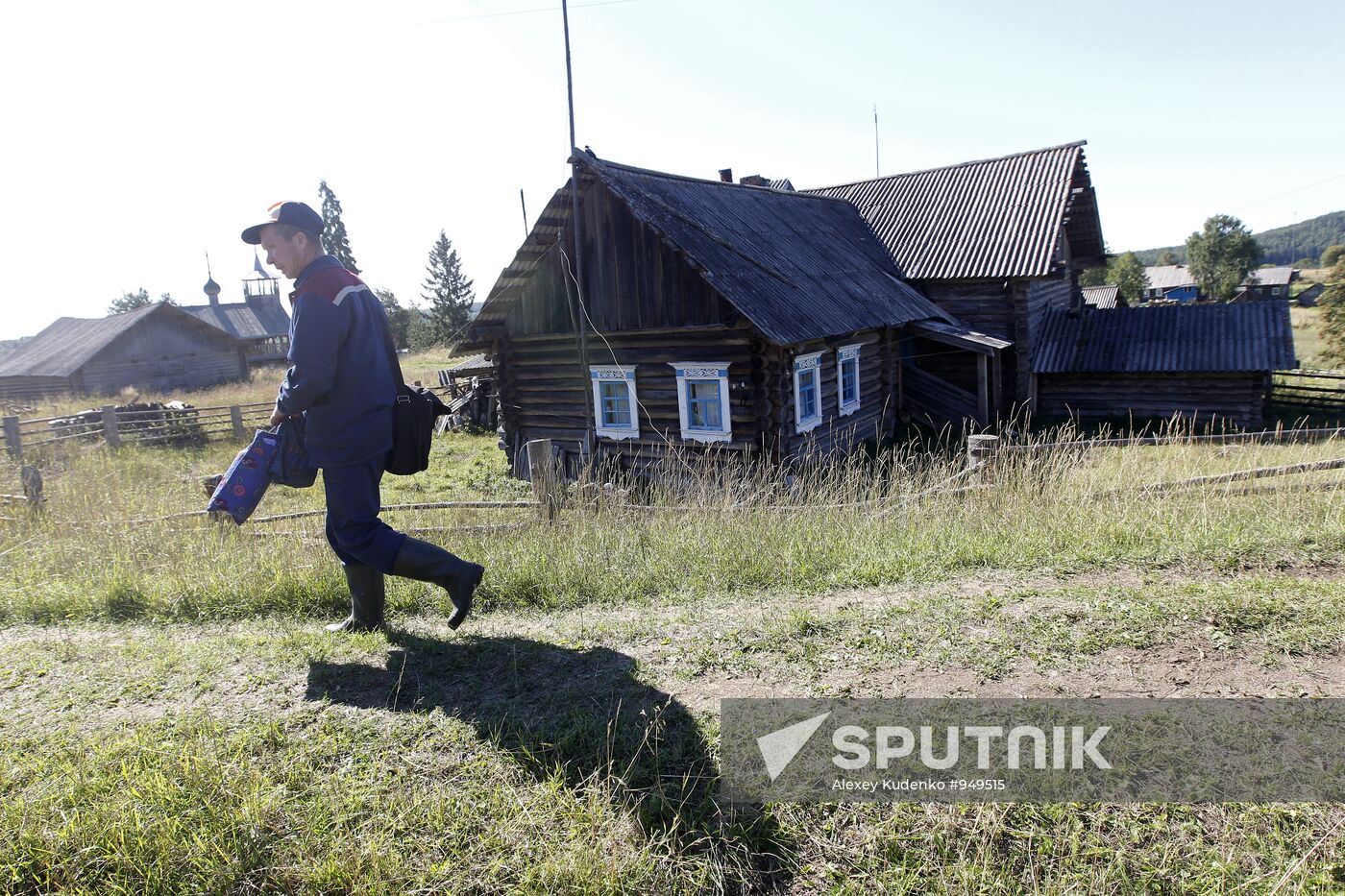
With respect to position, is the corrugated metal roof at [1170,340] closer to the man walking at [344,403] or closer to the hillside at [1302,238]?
the man walking at [344,403]

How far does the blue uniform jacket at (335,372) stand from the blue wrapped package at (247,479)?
285 millimetres

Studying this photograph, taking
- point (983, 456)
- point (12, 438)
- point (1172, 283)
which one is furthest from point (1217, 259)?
point (12, 438)

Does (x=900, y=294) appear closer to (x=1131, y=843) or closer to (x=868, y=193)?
(x=868, y=193)

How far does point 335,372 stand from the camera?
3.72m

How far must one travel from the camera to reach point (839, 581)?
4582 mm

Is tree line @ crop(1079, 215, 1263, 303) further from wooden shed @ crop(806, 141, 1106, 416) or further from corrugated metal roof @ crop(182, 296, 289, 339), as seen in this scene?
corrugated metal roof @ crop(182, 296, 289, 339)

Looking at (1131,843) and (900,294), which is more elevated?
(900,294)

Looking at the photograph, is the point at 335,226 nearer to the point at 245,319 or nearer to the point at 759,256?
the point at 245,319

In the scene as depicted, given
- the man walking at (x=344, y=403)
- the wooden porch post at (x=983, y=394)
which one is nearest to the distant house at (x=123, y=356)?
the wooden porch post at (x=983, y=394)

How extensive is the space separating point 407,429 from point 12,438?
14.7m

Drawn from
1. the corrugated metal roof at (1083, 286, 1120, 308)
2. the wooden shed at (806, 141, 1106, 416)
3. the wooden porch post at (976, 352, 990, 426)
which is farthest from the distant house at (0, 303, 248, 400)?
the corrugated metal roof at (1083, 286, 1120, 308)

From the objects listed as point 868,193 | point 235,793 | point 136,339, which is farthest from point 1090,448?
point 136,339

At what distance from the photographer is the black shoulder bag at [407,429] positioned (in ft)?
13.1

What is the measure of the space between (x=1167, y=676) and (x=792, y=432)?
9.11 metres
